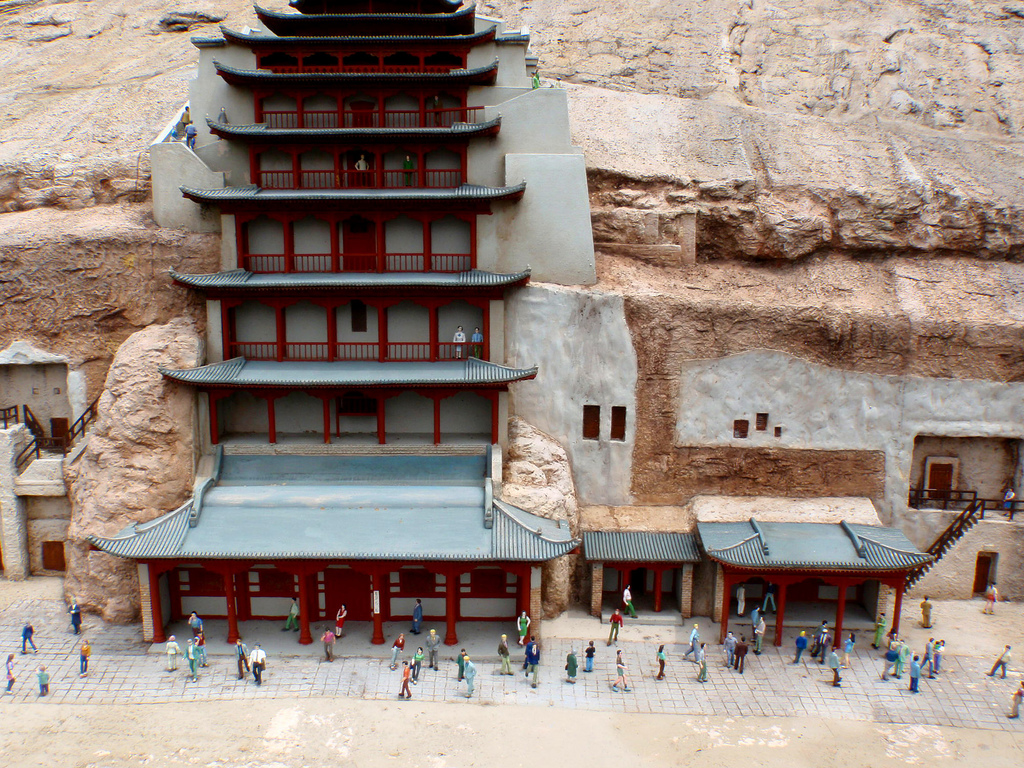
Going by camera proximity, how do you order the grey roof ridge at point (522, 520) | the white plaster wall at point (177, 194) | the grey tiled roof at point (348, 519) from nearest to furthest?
1. the grey tiled roof at point (348, 519)
2. the grey roof ridge at point (522, 520)
3. the white plaster wall at point (177, 194)

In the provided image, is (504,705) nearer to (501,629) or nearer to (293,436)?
(501,629)

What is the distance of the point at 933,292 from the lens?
1174 inches

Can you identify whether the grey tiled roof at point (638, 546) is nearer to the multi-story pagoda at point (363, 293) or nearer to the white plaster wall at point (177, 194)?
the multi-story pagoda at point (363, 293)

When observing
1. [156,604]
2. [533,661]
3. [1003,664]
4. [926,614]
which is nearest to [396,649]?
[533,661]

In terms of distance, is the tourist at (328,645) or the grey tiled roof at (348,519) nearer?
the tourist at (328,645)

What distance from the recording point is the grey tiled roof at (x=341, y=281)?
2620 centimetres

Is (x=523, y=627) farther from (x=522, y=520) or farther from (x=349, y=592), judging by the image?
(x=349, y=592)

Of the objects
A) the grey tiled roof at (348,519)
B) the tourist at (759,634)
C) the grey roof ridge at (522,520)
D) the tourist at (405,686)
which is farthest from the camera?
the tourist at (759,634)

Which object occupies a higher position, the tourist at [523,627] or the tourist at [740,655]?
the tourist at [523,627]

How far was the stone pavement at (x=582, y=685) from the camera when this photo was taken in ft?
70.7

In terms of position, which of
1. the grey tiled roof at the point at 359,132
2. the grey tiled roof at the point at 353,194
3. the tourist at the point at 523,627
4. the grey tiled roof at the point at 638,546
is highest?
the grey tiled roof at the point at 359,132

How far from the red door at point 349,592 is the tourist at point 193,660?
474 cm

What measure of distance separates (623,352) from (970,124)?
84.7 ft

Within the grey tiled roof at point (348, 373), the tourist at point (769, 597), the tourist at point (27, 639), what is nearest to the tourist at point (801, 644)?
the tourist at point (769, 597)
